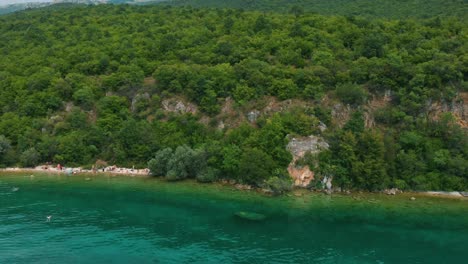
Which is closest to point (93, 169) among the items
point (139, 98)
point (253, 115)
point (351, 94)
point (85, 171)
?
point (85, 171)

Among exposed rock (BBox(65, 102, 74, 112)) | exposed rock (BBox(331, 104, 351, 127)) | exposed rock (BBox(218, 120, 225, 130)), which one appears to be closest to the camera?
exposed rock (BBox(331, 104, 351, 127))

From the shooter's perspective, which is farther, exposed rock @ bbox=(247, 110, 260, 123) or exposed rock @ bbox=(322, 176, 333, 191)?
exposed rock @ bbox=(247, 110, 260, 123)

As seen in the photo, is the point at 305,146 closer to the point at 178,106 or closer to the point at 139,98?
the point at 178,106

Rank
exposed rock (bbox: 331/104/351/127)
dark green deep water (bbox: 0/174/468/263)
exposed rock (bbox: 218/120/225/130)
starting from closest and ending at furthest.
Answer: dark green deep water (bbox: 0/174/468/263)
exposed rock (bbox: 331/104/351/127)
exposed rock (bbox: 218/120/225/130)

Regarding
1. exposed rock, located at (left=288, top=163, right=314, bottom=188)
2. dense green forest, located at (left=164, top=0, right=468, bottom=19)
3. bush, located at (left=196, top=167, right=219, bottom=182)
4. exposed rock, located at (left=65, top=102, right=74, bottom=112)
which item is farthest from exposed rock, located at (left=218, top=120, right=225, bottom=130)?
dense green forest, located at (left=164, top=0, right=468, bottom=19)

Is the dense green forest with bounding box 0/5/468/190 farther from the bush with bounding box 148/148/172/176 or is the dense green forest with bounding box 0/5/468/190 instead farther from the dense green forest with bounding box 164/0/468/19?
the dense green forest with bounding box 164/0/468/19

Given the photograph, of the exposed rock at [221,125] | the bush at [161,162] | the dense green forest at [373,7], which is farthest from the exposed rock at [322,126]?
the dense green forest at [373,7]

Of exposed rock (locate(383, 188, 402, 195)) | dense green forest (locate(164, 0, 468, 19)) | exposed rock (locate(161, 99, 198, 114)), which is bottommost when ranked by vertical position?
exposed rock (locate(383, 188, 402, 195))

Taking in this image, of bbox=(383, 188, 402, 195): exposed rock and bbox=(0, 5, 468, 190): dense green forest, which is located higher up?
bbox=(0, 5, 468, 190): dense green forest
